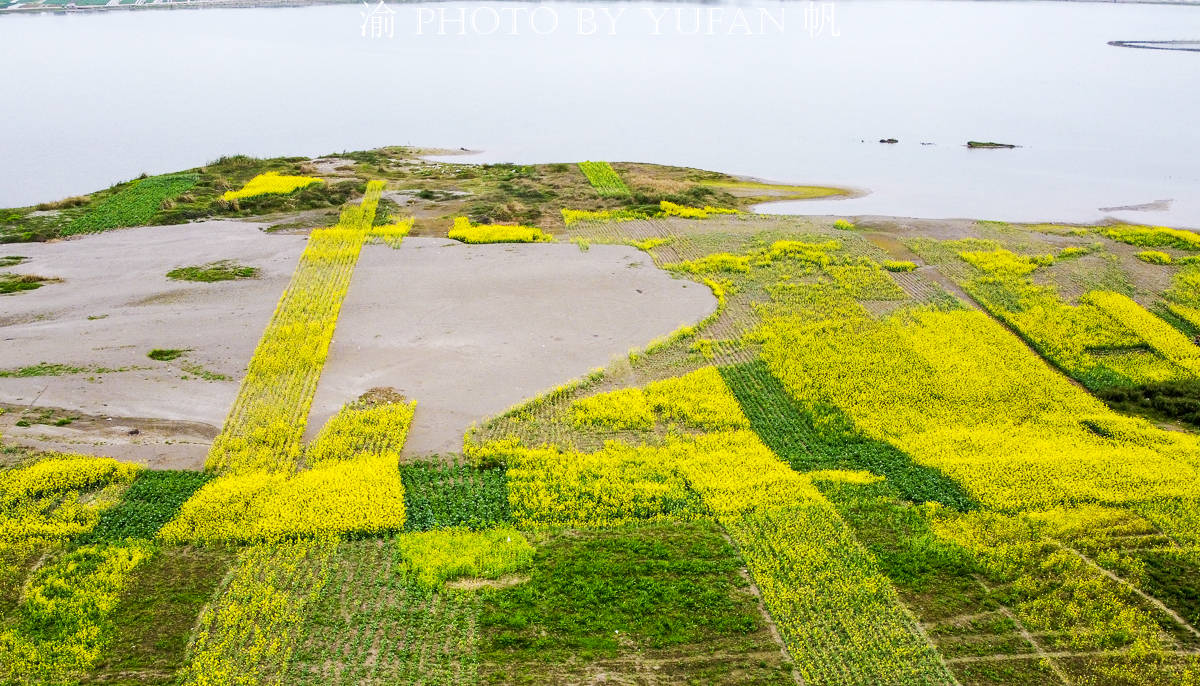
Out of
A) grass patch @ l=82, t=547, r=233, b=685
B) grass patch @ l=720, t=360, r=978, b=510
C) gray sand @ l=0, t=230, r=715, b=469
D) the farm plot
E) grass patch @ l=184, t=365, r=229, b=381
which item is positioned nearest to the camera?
grass patch @ l=82, t=547, r=233, b=685

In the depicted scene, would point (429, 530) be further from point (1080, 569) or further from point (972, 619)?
point (1080, 569)

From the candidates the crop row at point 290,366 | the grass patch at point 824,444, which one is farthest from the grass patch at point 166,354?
the grass patch at point 824,444

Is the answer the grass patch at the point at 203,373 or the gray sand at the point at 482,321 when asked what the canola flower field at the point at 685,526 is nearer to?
the gray sand at the point at 482,321


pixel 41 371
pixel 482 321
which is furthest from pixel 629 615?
pixel 41 371

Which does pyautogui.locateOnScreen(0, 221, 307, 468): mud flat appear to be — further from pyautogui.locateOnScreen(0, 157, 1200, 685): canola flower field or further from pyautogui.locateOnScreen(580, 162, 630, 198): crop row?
pyautogui.locateOnScreen(580, 162, 630, 198): crop row

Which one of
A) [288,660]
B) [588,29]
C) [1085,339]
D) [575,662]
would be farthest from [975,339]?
[588,29]

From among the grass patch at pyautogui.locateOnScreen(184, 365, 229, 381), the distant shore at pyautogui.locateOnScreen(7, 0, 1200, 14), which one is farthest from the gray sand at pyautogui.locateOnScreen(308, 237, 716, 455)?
the distant shore at pyautogui.locateOnScreen(7, 0, 1200, 14)
